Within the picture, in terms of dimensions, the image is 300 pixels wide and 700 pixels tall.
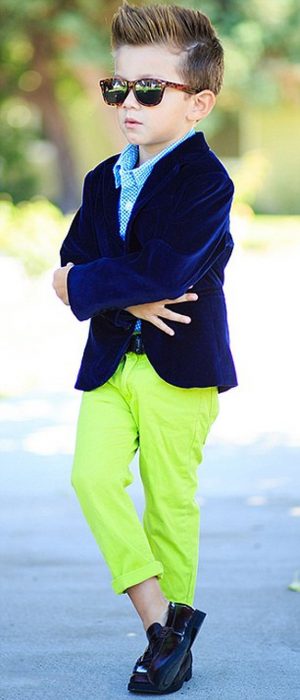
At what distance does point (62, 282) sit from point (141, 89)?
1.74 ft

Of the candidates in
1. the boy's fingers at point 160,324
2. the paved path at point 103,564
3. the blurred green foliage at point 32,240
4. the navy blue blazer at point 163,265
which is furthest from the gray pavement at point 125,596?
the blurred green foliage at point 32,240

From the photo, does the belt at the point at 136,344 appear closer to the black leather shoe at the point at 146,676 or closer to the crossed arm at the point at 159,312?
the crossed arm at the point at 159,312

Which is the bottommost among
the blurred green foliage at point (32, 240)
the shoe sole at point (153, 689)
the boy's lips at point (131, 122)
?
the blurred green foliage at point (32, 240)

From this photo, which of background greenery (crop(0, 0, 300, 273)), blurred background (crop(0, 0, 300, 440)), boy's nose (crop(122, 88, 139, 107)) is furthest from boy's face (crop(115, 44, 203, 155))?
background greenery (crop(0, 0, 300, 273))

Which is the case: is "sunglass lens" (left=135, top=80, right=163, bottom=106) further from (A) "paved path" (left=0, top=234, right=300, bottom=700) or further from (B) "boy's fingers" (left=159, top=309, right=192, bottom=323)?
(A) "paved path" (left=0, top=234, right=300, bottom=700)

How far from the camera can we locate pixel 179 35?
331cm

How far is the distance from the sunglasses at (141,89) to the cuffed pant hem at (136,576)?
1.17 m

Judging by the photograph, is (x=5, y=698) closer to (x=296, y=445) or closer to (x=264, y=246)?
(x=296, y=445)

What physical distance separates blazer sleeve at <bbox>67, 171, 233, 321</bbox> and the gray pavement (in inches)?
41.2

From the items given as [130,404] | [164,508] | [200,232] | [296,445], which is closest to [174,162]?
[200,232]

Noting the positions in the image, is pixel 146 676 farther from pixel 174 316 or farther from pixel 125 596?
pixel 125 596

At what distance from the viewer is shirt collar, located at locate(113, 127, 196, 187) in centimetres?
338

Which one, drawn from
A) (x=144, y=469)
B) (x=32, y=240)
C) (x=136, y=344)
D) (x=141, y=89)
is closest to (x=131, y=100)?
(x=141, y=89)

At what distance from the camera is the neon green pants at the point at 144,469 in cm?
334
